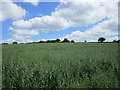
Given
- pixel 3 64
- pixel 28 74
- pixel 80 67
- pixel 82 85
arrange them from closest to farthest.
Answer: pixel 82 85 < pixel 28 74 < pixel 80 67 < pixel 3 64

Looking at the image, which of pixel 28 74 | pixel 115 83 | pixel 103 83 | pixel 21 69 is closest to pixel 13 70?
pixel 21 69

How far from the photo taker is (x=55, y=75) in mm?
4277

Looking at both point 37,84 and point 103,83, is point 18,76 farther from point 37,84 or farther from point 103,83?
point 103,83

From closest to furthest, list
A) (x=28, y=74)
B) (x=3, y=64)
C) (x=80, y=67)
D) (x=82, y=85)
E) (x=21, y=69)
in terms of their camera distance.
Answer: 1. (x=82, y=85)
2. (x=28, y=74)
3. (x=21, y=69)
4. (x=80, y=67)
5. (x=3, y=64)

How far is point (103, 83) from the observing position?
3.81m

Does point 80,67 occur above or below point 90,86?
above

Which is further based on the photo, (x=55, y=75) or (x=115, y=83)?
(x=55, y=75)

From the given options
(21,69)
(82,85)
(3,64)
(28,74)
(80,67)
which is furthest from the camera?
(3,64)

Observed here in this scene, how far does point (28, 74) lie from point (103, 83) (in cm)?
272

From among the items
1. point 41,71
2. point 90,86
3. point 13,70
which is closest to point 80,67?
point 90,86

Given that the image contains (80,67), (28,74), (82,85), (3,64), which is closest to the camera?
(82,85)

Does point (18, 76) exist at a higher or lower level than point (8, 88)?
higher

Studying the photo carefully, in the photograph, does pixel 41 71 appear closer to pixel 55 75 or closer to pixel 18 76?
pixel 55 75

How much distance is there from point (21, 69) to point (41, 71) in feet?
3.09
